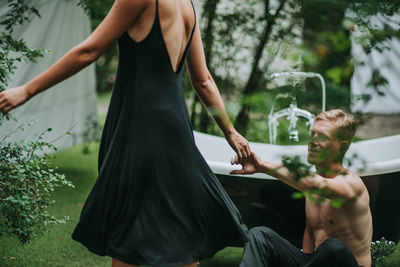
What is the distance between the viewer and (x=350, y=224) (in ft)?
6.13

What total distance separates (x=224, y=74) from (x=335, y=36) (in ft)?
13.5

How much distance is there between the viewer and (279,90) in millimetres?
1022

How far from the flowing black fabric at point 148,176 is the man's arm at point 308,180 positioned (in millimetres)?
200

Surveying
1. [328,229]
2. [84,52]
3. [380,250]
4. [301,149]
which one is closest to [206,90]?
[84,52]

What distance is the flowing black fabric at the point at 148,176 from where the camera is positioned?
146cm

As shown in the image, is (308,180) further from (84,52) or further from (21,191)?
(21,191)

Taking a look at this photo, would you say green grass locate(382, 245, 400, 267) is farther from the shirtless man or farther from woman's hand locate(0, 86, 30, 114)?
woman's hand locate(0, 86, 30, 114)

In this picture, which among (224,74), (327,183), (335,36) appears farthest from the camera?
(224,74)

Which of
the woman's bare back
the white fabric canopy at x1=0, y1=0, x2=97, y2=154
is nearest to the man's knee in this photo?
the woman's bare back

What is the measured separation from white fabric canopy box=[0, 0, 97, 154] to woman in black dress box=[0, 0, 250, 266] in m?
2.18

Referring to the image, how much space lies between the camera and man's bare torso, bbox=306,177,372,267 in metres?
1.85

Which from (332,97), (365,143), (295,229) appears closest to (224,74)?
(365,143)

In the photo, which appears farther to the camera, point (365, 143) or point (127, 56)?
point (365, 143)

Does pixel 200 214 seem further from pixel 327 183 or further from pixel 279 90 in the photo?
pixel 279 90
